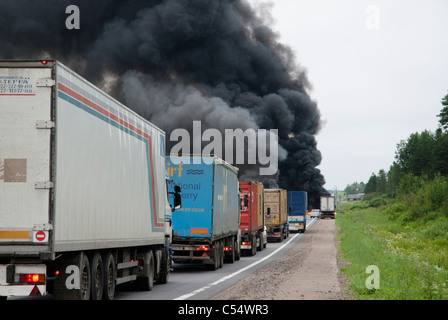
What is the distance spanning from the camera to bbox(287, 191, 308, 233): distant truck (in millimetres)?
54000

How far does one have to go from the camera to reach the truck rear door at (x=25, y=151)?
28.4 ft

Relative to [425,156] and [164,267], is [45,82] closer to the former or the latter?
[164,267]

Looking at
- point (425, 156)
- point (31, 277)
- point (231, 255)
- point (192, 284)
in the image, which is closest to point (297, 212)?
point (231, 255)

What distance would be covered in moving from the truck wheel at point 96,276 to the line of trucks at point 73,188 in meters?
0.02

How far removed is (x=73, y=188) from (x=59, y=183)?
1.74 feet

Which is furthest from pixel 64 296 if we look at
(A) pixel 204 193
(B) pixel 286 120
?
(B) pixel 286 120

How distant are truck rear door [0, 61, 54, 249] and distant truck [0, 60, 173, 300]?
0.01 metres

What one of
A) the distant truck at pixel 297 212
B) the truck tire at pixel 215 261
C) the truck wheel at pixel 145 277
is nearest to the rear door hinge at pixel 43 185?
the truck wheel at pixel 145 277

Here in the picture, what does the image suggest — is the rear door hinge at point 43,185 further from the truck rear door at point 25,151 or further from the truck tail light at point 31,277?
the truck tail light at point 31,277

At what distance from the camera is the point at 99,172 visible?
10.6 m

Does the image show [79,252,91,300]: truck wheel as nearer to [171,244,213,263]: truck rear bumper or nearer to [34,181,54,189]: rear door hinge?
[34,181,54,189]: rear door hinge

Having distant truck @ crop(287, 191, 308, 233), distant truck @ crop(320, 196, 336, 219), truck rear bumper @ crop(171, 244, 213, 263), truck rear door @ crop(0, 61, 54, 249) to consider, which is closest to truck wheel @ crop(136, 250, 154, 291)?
truck rear bumper @ crop(171, 244, 213, 263)

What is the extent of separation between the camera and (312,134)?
8831cm
